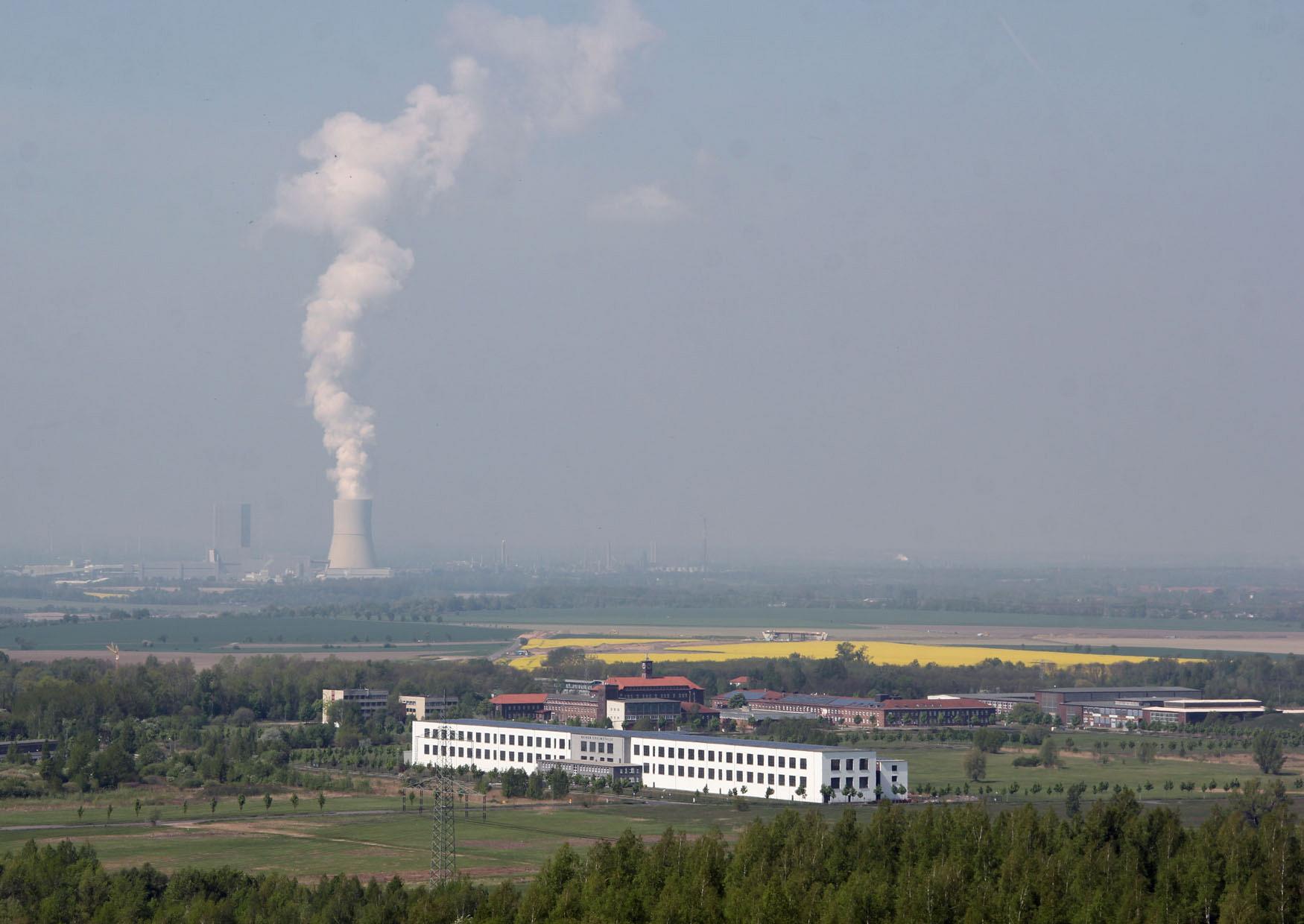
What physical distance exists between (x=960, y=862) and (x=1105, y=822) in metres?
3.37

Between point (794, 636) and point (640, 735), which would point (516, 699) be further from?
point (794, 636)

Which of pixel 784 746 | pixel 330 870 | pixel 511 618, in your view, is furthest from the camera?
pixel 511 618

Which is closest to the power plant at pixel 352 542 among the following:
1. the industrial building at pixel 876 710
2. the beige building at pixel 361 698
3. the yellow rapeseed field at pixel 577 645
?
the yellow rapeseed field at pixel 577 645

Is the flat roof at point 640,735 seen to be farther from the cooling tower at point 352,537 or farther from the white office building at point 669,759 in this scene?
the cooling tower at point 352,537

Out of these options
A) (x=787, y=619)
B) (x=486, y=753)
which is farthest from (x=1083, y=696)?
(x=787, y=619)

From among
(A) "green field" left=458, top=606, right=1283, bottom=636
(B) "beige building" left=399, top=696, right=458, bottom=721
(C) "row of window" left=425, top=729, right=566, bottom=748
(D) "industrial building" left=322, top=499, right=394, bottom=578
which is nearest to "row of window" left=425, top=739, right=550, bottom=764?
(C) "row of window" left=425, top=729, right=566, bottom=748

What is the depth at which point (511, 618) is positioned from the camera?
11481 cm

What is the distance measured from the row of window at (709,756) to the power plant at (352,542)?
63.3 metres

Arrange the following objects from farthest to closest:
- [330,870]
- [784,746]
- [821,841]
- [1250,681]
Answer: [1250,681] → [784,746] → [330,870] → [821,841]

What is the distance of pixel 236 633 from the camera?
3688 inches

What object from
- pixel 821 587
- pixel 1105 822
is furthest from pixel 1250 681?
pixel 821 587

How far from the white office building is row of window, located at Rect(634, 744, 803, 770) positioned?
0.05 ft

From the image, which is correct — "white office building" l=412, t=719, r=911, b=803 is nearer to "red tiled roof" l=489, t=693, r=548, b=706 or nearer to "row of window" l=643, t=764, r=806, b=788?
"row of window" l=643, t=764, r=806, b=788

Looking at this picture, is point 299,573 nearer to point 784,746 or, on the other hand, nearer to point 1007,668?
point 1007,668
